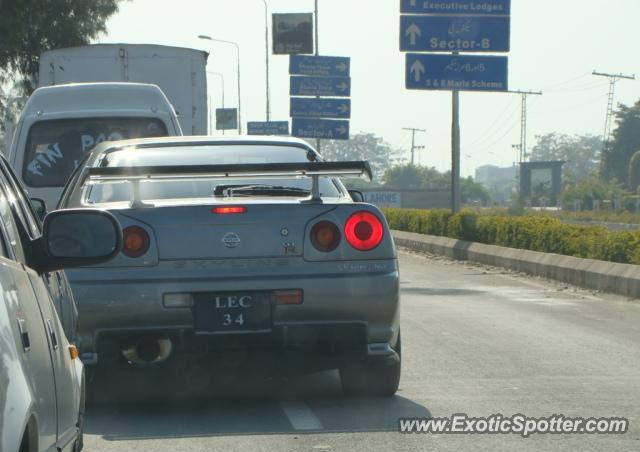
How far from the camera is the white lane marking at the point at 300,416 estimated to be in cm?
668

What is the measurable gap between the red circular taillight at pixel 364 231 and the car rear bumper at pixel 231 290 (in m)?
0.11

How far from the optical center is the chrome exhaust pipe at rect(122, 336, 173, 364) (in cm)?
691

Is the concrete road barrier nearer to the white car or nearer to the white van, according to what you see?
the white van

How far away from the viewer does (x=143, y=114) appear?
54.5 ft

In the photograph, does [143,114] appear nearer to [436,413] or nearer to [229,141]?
[229,141]

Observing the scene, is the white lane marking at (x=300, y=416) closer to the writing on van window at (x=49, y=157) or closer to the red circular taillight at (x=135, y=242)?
the red circular taillight at (x=135, y=242)

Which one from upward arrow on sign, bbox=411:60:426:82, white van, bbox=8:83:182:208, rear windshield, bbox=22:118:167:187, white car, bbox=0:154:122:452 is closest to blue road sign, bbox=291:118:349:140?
upward arrow on sign, bbox=411:60:426:82

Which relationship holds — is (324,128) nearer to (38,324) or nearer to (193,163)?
(193,163)

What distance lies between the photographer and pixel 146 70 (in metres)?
20.8

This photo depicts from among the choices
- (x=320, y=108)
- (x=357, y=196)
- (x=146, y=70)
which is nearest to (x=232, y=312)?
(x=357, y=196)

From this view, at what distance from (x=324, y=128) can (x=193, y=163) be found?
40.9 meters

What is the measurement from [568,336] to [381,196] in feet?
121

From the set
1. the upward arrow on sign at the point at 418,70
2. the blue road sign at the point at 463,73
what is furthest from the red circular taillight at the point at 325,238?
the upward arrow on sign at the point at 418,70

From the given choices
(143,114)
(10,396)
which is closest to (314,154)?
(10,396)
